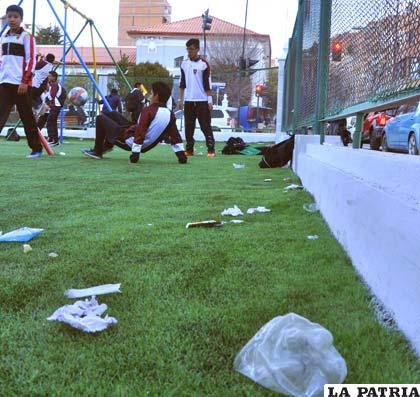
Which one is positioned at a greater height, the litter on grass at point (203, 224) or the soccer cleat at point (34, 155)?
the soccer cleat at point (34, 155)

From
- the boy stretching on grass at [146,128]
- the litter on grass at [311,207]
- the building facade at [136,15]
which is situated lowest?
the litter on grass at [311,207]

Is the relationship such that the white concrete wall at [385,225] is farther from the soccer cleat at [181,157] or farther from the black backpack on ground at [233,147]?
the black backpack on ground at [233,147]

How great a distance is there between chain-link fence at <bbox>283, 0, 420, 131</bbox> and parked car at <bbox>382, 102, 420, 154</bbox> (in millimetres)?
6289

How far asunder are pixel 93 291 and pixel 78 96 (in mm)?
19242

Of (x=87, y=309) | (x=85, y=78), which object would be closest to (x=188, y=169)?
(x=87, y=309)

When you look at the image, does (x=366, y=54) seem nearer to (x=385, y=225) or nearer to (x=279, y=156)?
(x=385, y=225)

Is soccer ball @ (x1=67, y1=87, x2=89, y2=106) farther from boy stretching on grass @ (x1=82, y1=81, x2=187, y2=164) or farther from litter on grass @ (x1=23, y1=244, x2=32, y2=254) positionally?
litter on grass @ (x1=23, y1=244, x2=32, y2=254)

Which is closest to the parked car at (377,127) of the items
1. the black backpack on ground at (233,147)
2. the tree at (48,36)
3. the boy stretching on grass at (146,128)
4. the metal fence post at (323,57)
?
Answer: the black backpack on ground at (233,147)

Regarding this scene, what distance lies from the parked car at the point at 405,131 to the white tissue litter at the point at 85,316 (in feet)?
32.0

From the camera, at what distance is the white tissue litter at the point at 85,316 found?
158 centimetres

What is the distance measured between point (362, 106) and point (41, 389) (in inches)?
87.2

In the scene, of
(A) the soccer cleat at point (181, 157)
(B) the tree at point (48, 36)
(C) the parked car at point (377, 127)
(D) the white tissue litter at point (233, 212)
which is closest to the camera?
(D) the white tissue litter at point (233, 212)

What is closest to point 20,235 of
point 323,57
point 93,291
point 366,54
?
point 93,291

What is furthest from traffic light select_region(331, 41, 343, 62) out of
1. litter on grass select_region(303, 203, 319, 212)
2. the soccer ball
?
the soccer ball
